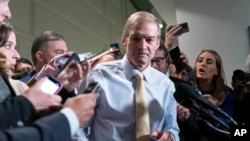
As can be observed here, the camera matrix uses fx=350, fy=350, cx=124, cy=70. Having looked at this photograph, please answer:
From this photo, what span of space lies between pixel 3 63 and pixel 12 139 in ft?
1.04

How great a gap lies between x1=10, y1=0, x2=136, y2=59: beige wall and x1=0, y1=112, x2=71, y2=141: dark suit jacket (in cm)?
155

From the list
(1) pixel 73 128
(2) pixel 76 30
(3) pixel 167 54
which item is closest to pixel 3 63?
(1) pixel 73 128

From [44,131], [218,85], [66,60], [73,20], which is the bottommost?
[218,85]

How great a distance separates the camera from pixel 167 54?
1929mm

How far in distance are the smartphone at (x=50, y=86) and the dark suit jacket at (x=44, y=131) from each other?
14 cm

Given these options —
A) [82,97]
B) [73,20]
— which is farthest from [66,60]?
[73,20]

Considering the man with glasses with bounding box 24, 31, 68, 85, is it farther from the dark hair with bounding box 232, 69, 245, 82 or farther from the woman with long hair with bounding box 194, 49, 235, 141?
the dark hair with bounding box 232, 69, 245, 82

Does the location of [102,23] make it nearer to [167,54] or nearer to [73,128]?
[167,54]

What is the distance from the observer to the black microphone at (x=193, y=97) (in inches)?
52.7

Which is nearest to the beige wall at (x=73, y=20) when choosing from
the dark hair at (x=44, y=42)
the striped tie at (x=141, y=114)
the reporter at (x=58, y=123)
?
the dark hair at (x=44, y=42)

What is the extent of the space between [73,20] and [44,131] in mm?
2300

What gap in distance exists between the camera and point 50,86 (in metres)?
0.88

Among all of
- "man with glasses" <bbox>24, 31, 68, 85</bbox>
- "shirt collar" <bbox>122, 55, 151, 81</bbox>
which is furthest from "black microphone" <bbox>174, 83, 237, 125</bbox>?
"man with glasses" <bbox>24, 31, 68, 85</bbox>

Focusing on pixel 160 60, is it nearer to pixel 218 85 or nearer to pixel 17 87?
pixel 218 85
